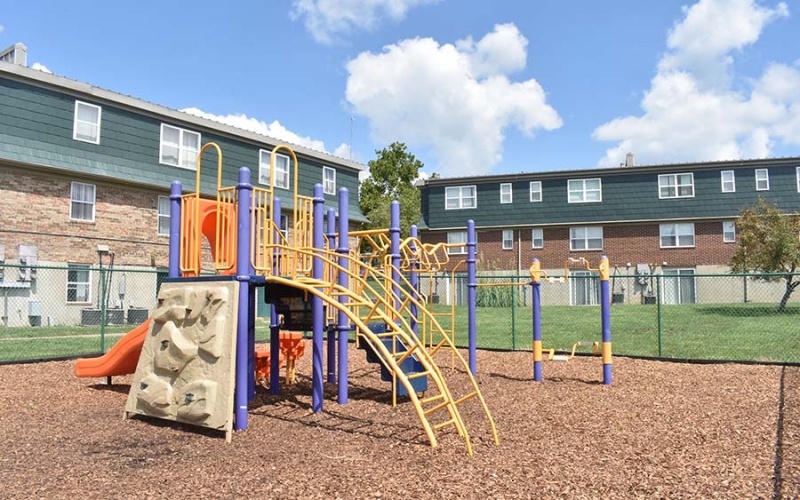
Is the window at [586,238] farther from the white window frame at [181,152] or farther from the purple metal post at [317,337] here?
the purple metal post at [317,337]

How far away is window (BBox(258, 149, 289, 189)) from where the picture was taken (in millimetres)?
24938

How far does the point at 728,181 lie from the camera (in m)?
29.9

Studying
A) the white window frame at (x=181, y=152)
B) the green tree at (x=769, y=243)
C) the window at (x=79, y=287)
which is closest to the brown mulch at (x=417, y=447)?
the window at (x=79, y=287)

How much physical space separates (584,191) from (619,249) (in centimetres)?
358

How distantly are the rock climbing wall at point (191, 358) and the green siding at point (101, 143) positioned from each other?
13.8 metres

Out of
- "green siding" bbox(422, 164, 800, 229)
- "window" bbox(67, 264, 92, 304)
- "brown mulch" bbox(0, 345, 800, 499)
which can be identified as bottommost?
"brown mulch" bbox(0, 345, 800, 499)

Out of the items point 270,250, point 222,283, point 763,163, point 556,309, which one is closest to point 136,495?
point 222,283

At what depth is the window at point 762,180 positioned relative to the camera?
2942cm

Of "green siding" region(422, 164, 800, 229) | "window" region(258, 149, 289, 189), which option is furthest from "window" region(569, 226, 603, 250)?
"window" region(258, 149, 289, 189)

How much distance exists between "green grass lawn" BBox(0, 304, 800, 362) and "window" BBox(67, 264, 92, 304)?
5.70 feet

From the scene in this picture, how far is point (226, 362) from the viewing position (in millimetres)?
6086

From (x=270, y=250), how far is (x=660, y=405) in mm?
5259

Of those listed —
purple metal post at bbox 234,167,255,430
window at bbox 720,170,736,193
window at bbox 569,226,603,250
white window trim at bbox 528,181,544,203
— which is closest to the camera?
purple metal post at bbox 234,167,255,430

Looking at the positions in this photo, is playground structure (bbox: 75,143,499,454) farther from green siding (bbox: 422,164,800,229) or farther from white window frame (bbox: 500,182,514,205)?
white window frame (bbox: 500,182,514,205)
